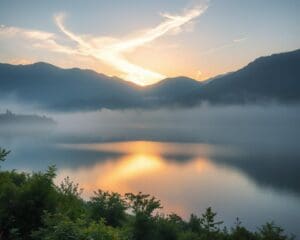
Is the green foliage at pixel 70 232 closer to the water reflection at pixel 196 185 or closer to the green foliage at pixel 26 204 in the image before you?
the green foliage at pixel 26 204

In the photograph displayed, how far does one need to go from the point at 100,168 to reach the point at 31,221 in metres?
129

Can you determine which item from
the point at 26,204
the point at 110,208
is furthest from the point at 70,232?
the point at 110,208

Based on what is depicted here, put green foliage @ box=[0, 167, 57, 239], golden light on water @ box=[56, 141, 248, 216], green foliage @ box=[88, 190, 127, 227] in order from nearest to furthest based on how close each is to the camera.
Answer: green foliage @ box=[0, 167, 57, 239]
green foliage @ box=[88, 190, 127, 227]
golden light on water @ box=[56, 141, 248, 216]

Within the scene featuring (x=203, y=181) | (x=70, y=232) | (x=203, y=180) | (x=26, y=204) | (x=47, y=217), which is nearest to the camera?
(x=70, y=232)

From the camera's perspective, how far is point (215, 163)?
15788 cm

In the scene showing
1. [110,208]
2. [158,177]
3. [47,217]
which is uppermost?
[47,217]

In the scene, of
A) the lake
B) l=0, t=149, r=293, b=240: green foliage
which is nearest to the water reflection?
the lake

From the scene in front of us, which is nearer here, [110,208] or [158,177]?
[110,208]

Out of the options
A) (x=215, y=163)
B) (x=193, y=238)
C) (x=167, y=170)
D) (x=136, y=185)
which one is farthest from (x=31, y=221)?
(x=215, y=163)

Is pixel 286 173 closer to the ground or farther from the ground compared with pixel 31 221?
closer to the ground

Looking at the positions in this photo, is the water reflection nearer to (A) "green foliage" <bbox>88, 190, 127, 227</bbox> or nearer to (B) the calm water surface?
(B) the calm water surface

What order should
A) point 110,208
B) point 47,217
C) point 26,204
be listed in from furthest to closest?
1. point 110,208
2. point 26,204
3. point 47,217

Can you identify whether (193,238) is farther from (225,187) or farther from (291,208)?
(225,187)

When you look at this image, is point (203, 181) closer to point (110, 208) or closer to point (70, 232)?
point (110, 208)
